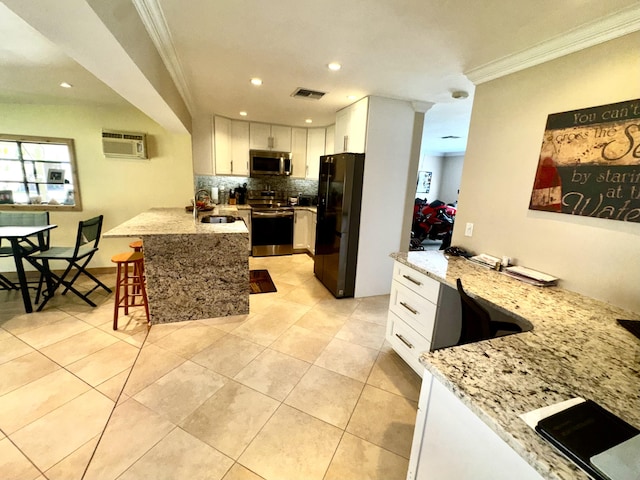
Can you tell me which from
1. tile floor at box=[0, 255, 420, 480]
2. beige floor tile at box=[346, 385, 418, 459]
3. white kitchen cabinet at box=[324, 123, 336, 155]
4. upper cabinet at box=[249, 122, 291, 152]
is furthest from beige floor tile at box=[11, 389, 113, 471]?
white kitchen cabinet at box=[324, 123, 336, 155]

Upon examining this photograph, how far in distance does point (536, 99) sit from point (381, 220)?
5.97ft

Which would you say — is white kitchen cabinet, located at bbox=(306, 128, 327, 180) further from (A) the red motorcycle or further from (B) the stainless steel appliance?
(A) the red motorcycle

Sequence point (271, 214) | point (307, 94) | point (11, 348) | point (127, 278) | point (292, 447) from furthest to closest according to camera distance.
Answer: point (271, 214), point (307, 94), point (127, 278), point (11, 348), point (292, 447)

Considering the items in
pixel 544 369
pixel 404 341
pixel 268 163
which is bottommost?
pixel 404 341

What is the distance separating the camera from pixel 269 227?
479 centimetres

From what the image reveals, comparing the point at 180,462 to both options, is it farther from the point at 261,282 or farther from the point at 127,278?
the point at 261,282

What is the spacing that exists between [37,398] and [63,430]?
1.36ft

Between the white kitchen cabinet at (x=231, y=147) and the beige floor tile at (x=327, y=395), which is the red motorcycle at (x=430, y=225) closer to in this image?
the white kitchen cabinet at (x=231, y=147)

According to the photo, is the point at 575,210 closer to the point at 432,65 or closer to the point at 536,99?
the point at 536,99

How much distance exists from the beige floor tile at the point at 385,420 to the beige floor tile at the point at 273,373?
50 cm

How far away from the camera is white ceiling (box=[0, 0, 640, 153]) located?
1.43 m

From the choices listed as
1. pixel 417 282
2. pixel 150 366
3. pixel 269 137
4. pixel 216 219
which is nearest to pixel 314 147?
pixel 269 137

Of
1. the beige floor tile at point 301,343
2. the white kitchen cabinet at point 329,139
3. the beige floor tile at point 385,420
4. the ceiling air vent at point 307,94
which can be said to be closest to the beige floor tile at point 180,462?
the beige floor tile at point 385,420

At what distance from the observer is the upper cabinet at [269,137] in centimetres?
464
